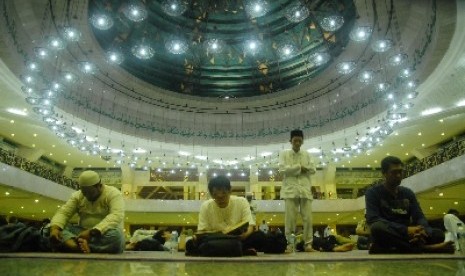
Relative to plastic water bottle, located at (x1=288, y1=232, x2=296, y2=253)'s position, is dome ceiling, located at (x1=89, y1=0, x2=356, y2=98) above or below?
above

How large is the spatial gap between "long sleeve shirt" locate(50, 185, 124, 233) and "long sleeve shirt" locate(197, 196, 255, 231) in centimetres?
105

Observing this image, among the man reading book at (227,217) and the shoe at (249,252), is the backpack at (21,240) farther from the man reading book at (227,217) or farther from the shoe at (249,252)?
the shoe at (249,252)

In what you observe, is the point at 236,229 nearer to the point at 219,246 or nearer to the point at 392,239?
the point at 219,246

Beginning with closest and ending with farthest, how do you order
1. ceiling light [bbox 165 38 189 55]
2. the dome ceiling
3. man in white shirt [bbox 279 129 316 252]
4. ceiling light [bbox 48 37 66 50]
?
1. man in white shirt [bbox 279 129 316 252]
2. ceiling light [bbox 48 37 66 50]
3. ceiling light [bbox 165 38 189 55]
4. the dome ceiling

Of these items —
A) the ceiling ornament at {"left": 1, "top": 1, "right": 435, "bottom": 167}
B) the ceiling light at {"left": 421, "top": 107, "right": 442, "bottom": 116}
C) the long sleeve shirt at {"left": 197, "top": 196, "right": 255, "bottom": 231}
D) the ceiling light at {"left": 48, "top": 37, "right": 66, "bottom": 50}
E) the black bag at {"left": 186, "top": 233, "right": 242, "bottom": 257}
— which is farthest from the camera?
the ceiling light at {"left": 421, "top": 107, "right": 442, "bottom": 116}

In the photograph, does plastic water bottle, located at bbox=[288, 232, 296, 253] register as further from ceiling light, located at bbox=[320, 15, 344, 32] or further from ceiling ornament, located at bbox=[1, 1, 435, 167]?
ceiling ornament, located at bbox=[1, 1, 435, 167]

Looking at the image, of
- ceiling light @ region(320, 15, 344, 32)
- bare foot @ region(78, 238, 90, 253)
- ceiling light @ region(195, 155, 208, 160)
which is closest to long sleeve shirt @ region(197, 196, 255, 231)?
bare foot @ region(78, 238, 90, 253)

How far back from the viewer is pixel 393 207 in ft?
13.5

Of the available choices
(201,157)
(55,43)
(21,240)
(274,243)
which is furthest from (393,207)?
(201,157)

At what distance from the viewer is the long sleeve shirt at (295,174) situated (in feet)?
17.9

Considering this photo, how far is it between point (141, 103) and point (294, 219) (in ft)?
51.9

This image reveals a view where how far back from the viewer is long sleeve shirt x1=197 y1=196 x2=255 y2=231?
422 cm

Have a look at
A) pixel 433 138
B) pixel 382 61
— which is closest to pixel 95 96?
pixel 382 61

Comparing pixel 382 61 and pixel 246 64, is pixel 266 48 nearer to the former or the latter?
pixel 246 64
